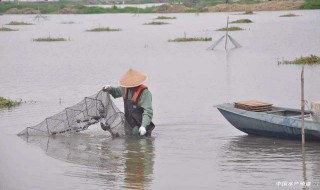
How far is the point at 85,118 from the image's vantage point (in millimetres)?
12070

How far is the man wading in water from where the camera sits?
432 inches

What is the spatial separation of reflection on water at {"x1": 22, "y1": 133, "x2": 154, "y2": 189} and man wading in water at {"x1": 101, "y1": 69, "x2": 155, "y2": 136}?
30 centimetres

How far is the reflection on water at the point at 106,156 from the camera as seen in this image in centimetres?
944

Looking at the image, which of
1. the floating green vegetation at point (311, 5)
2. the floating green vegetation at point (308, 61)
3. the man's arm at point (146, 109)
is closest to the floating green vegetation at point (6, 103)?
the man's arm at point (146, 109)

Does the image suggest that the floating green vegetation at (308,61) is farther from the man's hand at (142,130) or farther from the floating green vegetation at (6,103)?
the man's hand at (142,130)

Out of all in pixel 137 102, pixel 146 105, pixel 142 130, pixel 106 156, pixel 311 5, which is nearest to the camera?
pixel 142 130

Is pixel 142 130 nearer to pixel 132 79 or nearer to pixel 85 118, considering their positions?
pixel 132 79

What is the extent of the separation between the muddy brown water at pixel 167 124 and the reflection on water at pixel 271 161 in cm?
1

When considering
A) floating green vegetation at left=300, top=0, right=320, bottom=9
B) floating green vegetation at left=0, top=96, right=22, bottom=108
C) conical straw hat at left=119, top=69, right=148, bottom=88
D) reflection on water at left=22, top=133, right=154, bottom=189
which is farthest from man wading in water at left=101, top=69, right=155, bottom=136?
floating green vegetation at left=300, top=0, right=320, bottom=9

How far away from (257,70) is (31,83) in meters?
6.75

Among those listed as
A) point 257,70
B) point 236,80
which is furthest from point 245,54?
point 236,80

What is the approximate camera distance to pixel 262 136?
11711 mm

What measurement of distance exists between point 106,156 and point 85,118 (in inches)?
53.7

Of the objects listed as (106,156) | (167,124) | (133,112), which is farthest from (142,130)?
(167,124)
